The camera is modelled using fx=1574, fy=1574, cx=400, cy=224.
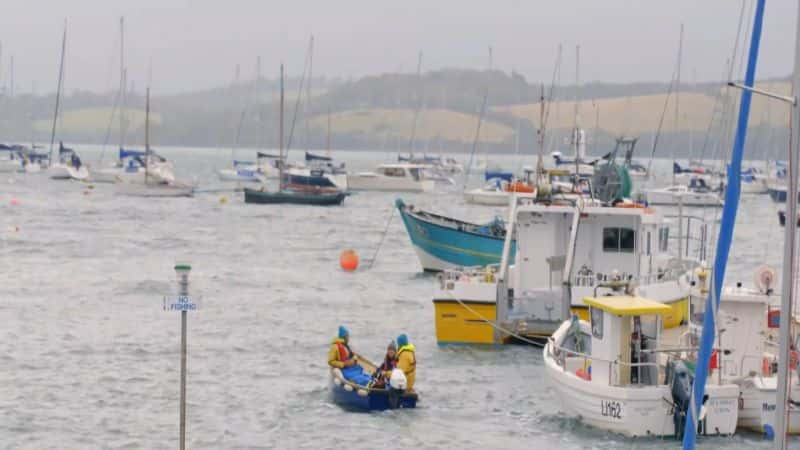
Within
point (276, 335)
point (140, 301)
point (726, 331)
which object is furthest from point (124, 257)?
point (726, 331)

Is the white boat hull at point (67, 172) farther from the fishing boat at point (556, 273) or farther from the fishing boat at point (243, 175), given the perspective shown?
the fishing boat at point (556, 273)

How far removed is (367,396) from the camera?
105ft

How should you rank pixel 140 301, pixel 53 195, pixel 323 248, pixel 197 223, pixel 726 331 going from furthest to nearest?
pixel 53 195
pixel 197 223
pixel 323 248
pixel 140 301
pixel 726 331

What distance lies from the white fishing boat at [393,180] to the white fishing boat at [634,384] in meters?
126

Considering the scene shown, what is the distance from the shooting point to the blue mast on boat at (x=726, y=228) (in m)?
20.6

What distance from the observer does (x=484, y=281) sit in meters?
39.3

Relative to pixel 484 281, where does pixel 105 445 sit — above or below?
below

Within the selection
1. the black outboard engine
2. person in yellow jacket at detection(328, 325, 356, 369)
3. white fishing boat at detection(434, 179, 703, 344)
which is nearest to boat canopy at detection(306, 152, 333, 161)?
white fishing boat at detection(434, 179, 703, 344)

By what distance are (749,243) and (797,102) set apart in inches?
2908

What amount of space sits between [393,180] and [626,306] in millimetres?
128978

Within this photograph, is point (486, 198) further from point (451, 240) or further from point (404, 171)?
point (451, 240)

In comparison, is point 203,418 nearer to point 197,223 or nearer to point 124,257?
point 124,257

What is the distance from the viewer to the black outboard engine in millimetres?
27609

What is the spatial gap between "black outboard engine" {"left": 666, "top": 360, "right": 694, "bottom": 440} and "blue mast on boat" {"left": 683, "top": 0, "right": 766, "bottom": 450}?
20.6 feet
